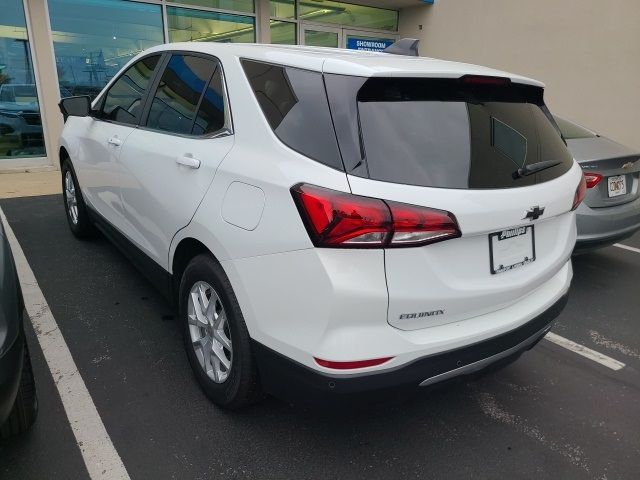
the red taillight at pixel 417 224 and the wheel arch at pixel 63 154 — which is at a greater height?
the red taillight at pixel 417 224

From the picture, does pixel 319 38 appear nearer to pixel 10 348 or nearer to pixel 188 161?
pixel 188 161

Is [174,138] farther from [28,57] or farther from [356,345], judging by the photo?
[28,57]

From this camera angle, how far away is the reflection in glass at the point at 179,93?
8.81ft

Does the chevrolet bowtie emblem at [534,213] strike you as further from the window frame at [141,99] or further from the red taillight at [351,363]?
the window frame at [141,99]

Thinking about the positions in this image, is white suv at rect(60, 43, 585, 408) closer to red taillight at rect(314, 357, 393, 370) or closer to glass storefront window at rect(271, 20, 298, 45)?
red taillight at rect(314, 357, 393, 370)

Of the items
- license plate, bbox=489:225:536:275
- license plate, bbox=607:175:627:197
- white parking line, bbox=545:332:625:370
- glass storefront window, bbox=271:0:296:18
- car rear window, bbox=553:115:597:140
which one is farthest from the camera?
glass storefront window, bbox=271:0:296:18

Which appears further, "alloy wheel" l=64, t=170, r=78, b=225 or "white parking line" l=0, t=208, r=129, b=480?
"alloy wheel" l=64, t=170, r=78, b=225

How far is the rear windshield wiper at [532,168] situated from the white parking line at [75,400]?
2.05 metres

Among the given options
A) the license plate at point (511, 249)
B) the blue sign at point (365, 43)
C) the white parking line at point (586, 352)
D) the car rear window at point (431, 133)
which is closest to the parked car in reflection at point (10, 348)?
the car rear window at point (431, 133)

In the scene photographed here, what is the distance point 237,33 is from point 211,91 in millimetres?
8590

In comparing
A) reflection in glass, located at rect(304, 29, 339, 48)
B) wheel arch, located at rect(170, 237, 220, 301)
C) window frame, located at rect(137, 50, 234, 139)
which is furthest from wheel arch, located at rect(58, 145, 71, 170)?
reflection in glass, located at rect(304, 29, 339, 48)

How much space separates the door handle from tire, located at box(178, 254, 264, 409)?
0.44 metres

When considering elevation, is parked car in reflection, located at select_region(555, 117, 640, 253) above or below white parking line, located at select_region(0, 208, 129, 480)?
above

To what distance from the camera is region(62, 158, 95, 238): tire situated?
4543mm
